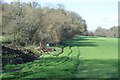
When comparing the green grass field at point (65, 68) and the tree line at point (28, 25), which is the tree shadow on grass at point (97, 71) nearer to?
the green grass field at point (65, 68)

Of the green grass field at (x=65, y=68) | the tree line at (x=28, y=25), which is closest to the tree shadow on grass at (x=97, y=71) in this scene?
the green grass field at (x=65, y=68)

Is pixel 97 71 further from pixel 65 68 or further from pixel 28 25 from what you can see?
pixel 28 25

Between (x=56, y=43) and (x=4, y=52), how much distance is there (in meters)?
32.3

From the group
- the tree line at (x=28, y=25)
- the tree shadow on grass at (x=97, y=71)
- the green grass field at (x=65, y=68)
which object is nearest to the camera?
the green grass field at (x=65, y=68)

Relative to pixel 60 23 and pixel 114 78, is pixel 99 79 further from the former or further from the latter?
pixel 60 23

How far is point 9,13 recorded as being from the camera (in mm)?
52031

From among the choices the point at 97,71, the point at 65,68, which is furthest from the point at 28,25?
the point at 97,71

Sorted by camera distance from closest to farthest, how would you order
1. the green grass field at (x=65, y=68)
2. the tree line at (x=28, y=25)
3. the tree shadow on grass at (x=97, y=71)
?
the green grass field at (x=65, y=68) < the tree shadow on grass at (x=97, y=71) < the tree line at (x=28, y=25)

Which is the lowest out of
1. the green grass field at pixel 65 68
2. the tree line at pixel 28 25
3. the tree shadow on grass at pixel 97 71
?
the tree shadow on grass at pixel 97 71

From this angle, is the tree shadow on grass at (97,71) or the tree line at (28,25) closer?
the tree shadow on grass at (97,71)

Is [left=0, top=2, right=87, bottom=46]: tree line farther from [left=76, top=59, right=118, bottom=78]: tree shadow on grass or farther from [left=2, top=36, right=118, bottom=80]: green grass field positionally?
[left=76, top=59, right=118, bottom=78]: tree shadow on grass

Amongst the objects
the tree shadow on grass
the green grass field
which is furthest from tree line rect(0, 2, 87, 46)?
the tree shadow on grass

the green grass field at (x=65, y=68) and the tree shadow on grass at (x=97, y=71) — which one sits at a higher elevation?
the green grass field at (x=65, y=68)

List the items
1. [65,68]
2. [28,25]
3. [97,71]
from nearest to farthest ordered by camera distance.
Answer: [97,71] < [65,68] < [28,25]
